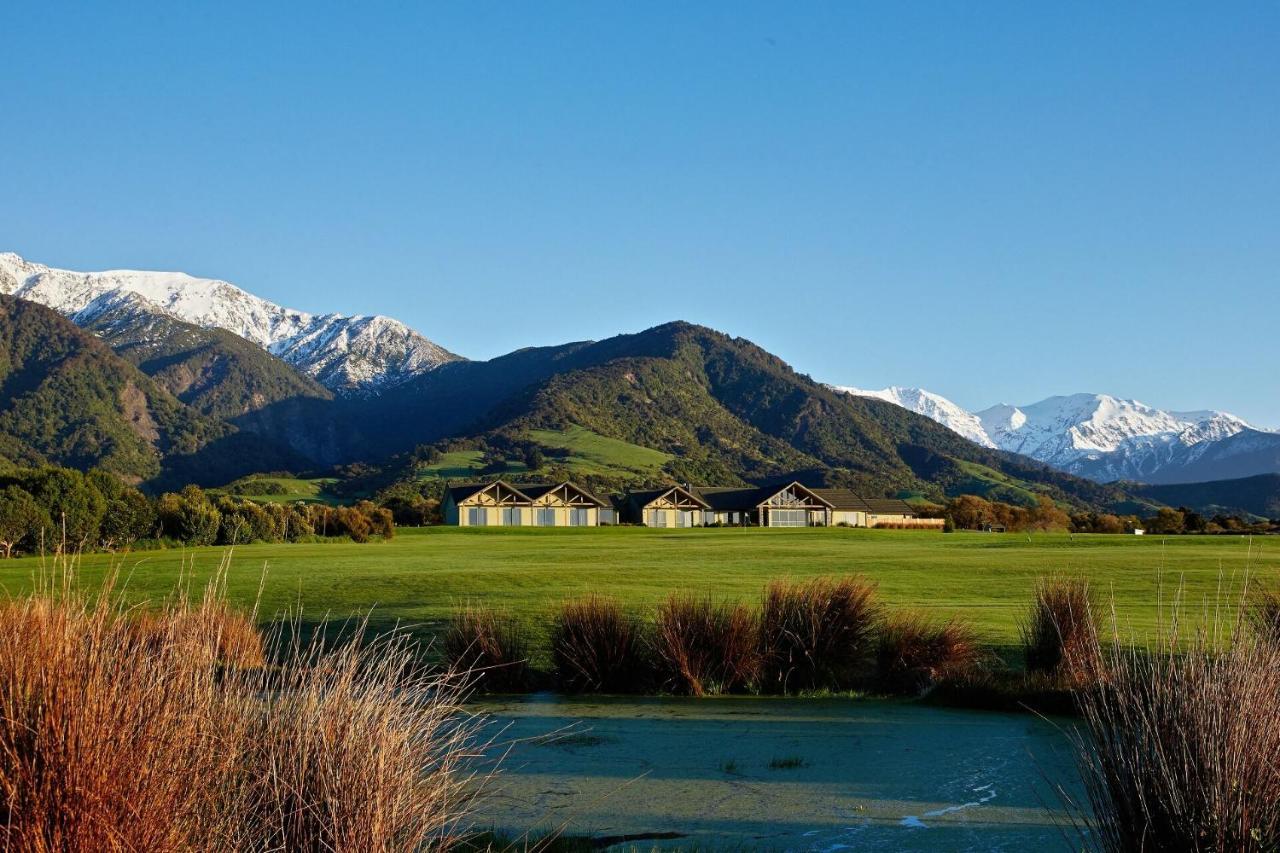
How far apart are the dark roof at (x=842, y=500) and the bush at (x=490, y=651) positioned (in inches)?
4224

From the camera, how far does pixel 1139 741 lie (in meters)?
6.25

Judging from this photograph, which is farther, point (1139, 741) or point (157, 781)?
point (1139, 741)

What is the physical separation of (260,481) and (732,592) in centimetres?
14306

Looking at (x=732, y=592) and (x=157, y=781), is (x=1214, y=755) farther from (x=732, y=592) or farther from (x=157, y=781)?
(x=732, y=592)

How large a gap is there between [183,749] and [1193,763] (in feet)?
16.5

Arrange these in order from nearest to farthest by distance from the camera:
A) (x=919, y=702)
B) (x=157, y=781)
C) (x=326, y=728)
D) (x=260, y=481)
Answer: (x=157, y=781)
(x=326, y=728)
(x=919, y=702)
(x=260, y=481)

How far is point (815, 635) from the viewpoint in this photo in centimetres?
1583

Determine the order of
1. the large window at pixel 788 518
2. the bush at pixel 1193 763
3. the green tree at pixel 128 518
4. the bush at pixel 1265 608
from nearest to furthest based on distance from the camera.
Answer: the bush at pixel 1193 763 → the bush at pixel 1265 608 → the green tree at pixel 128 518 → the large window at pixel 788 518

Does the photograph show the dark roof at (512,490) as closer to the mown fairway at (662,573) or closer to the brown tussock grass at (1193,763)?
the mown fairway at (662,573)

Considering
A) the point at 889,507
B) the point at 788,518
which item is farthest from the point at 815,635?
the point at 889,507

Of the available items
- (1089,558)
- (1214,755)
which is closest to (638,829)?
(1214,755)

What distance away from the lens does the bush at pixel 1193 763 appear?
5.86 m

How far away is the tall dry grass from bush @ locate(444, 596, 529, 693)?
8.85m

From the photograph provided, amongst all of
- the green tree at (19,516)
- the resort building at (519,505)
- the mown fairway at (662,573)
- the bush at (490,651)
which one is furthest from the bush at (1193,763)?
the resort building at (519,505)
